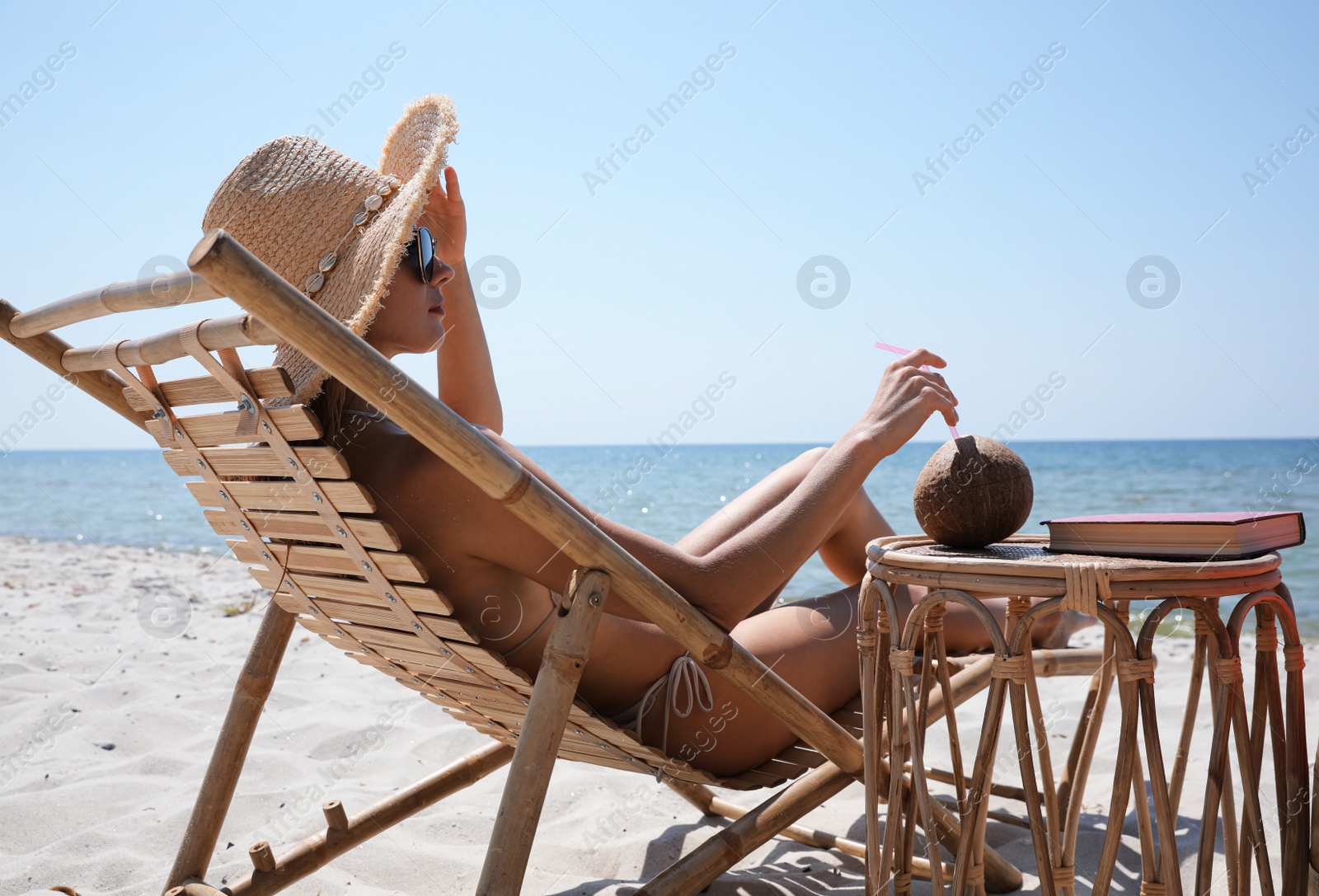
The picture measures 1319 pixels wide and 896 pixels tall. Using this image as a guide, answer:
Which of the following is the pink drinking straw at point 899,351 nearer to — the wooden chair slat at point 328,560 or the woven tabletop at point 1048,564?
the woven tabletop at point 1048,564

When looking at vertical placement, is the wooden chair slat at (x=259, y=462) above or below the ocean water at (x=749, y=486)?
below

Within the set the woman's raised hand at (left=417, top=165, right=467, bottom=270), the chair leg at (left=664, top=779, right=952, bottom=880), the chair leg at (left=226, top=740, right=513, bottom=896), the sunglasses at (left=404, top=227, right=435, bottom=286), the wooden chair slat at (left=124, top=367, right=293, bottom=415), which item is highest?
the woman's raised hand at (left=417, top=165, right=467, bottom=270)

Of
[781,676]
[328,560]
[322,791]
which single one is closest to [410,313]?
[328,560]

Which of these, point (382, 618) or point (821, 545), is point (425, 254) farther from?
point (821, 545)

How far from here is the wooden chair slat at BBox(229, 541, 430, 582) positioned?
138 cm

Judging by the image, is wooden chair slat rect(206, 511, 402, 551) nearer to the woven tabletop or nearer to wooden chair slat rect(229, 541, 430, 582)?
wooden chair slat rect(229, 541, 430, 582)

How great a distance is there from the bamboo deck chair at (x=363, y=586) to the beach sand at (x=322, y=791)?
0.36m

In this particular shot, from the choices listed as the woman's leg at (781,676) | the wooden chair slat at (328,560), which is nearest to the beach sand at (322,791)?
the woman's leg at (781,676)

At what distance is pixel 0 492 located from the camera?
2759 centimetres

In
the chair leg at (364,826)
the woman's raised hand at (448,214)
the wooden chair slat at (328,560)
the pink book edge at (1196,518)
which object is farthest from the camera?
the woman's raised hand at (448,214)

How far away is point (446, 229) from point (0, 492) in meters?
32.1

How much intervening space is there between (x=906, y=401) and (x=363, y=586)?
995mm

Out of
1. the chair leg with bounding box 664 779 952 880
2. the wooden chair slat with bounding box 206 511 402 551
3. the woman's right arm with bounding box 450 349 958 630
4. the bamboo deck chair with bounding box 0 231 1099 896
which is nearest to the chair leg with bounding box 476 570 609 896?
the bamboo deck chair with bounding box 0 231 1099 896

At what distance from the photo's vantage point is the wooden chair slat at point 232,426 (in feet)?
4.18
